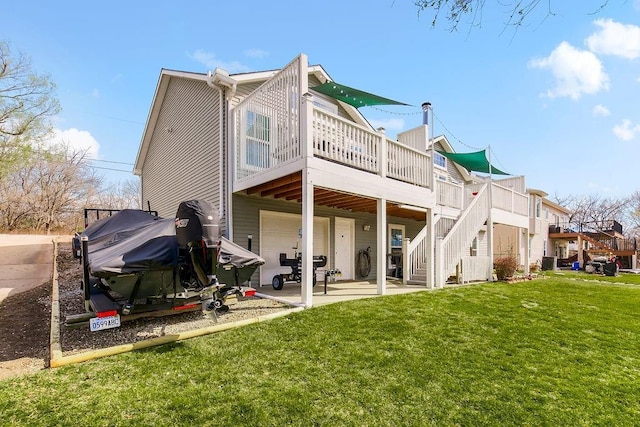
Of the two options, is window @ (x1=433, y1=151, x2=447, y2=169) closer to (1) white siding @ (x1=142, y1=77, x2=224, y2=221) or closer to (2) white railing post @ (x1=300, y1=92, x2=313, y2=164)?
(1) white siding @ (x1=142, y1=77, x2=224, y2=221)

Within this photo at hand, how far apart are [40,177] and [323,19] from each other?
27.2 m

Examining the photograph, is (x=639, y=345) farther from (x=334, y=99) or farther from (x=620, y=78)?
(x=334, y=99)

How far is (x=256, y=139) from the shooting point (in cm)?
804

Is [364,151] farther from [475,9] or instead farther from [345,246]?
[475,9]

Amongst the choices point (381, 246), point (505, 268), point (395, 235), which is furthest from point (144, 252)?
point (505, 268)

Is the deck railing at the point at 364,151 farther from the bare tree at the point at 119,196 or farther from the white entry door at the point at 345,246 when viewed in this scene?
the bare tree at the point at 119,196

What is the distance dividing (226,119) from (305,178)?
365 cm

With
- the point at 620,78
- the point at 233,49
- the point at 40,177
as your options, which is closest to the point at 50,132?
the point at 40,177

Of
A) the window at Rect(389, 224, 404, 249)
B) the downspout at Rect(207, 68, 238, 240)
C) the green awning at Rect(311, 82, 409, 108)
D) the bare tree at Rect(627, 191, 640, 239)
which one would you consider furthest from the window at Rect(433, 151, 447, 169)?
the bare tree at Rect(627, 191, 640, 239)

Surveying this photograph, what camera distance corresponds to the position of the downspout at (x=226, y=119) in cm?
803

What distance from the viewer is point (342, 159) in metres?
6.79

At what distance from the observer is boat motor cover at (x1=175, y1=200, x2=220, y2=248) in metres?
4.32

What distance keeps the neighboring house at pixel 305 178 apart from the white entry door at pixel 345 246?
0.14 feet

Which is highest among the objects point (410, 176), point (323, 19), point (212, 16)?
point (212, 16)
